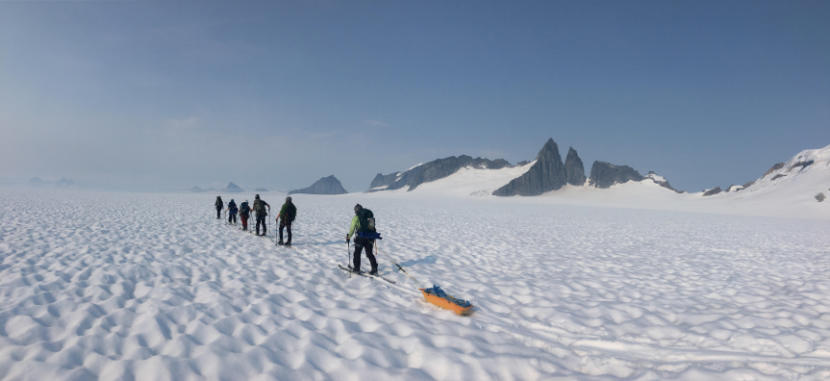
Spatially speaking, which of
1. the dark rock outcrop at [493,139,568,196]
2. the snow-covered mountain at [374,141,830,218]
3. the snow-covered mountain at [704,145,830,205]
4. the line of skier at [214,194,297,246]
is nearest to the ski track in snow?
the line of skier at [214,194,297,246]

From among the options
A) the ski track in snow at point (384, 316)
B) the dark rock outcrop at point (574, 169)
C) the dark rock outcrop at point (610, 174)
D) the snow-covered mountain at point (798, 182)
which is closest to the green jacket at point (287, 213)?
the ski track in snow at point (384, 316)

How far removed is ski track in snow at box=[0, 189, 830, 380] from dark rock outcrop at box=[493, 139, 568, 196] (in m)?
131

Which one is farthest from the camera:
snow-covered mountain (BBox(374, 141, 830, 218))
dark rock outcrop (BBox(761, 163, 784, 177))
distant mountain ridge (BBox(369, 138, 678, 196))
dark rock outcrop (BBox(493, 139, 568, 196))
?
distant mountain ridge (BBox(369, 138, 678, 196))

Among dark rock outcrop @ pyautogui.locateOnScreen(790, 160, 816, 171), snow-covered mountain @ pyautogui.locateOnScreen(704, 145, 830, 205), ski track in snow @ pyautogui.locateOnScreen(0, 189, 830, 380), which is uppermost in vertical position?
dark rock outcrop @ pyautogui.locateOnScreen(790, 160, 816, 171)

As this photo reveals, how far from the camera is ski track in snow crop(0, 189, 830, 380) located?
176 inches

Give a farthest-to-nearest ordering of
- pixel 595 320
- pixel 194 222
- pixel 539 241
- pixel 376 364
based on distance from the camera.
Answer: pixel 194 222 → pixel 539 241 → pixel 595 320 → pixel 376 364

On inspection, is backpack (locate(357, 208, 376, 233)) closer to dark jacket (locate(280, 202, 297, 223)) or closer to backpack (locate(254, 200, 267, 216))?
dark jacket (locate(280, 202, 297, 223))

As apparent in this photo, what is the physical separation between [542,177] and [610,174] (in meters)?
31.4

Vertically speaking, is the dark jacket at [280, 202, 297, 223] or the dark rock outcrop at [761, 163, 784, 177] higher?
the dark rock outcrop at [761, 163, 784, 177]

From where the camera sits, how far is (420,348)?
5.00 m

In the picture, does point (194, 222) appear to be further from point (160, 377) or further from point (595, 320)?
point (595, 320)

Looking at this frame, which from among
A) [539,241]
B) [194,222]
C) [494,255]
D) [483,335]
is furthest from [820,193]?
[194,222]

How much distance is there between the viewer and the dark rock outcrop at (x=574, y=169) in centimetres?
15625

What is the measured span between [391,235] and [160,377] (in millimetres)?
13216
